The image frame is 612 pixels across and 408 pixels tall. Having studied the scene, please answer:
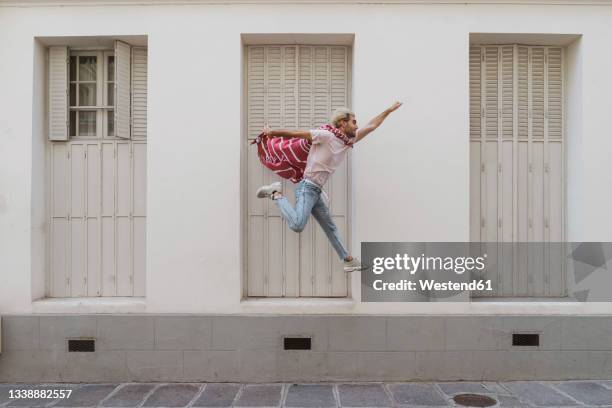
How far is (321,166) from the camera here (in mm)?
5527

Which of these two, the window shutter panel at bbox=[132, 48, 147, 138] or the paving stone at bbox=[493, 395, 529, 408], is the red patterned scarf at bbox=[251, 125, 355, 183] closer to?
the window shutter panel at bbox=[132, 48, 147, 138]

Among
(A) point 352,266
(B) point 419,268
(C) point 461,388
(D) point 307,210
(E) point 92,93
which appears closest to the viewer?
(D) point 307,210

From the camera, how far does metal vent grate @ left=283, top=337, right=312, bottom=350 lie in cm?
599

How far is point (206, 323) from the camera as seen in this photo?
5965 millimetres

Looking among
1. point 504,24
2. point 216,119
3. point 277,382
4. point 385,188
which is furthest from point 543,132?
point 277,382

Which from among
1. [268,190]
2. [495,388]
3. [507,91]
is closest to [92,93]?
[268,190]

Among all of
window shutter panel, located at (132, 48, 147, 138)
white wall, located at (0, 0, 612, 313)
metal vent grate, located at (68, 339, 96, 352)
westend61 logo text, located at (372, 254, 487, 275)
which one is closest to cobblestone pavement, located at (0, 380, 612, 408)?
metal vent grate, located at (68, 339, 96, 352)

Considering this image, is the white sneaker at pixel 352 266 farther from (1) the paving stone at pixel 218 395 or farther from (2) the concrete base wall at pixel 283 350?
(1) the paving stone at pixel 218 395

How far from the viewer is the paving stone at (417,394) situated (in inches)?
212

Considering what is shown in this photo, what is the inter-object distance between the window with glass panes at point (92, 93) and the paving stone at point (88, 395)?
2.92 metres

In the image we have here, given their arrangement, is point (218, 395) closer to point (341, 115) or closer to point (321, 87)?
point (341, 115)

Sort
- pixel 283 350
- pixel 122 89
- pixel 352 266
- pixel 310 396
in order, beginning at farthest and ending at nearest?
pixel 122 89 < pixel 283 350 < pixel 352 266 < pixel 310 396

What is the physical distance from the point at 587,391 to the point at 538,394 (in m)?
0.57

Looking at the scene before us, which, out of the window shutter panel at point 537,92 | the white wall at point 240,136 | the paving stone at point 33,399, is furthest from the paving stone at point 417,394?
the paving stone at point 33,399
